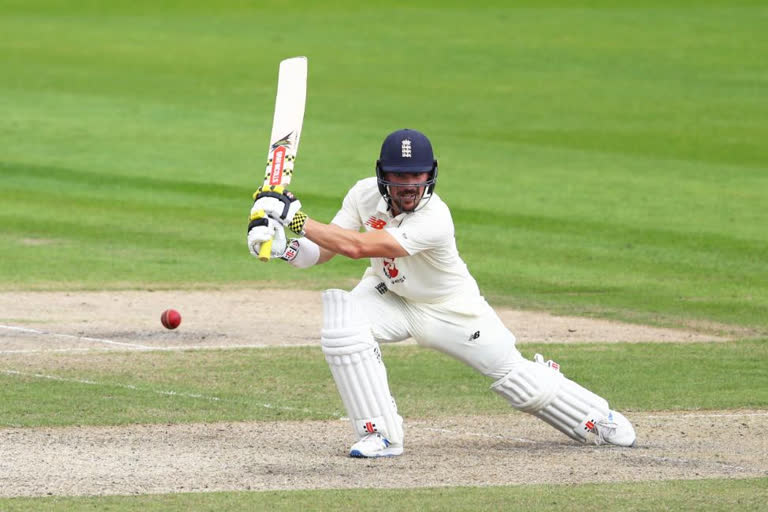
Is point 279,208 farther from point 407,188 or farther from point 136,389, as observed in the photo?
point 136,389

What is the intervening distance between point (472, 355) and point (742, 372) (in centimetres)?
299

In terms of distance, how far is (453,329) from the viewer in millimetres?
7742

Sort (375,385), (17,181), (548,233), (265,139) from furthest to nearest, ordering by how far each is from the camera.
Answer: (265,139), (17,181), (548,233), (375,385)

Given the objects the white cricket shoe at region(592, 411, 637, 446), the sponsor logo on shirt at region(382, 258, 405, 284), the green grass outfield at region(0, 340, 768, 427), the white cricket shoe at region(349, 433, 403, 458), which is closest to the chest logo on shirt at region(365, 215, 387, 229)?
the sponsor logo on shirt at region(382, 258, 405, 284)

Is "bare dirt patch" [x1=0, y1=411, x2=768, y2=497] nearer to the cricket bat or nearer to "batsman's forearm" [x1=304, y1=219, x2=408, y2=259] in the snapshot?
"batsman's forearm" [x1=304, y1=219, x2=408, y2=259]

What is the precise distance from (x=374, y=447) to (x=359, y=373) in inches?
15.1

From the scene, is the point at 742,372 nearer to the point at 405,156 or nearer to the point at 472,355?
the point at 472,355

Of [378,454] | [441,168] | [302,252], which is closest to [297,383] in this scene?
[302,252]

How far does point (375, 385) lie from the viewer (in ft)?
24.5

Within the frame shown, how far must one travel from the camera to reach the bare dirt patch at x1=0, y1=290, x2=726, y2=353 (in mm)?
11039

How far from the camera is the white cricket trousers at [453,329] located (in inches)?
305

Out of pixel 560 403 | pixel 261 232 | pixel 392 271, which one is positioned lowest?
pixel 560 403

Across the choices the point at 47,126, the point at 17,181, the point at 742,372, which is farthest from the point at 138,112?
the point at 742,372

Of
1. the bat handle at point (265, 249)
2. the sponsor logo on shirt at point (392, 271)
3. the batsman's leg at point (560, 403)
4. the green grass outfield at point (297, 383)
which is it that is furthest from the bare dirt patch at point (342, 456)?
the bat handle at point (265, 249)
